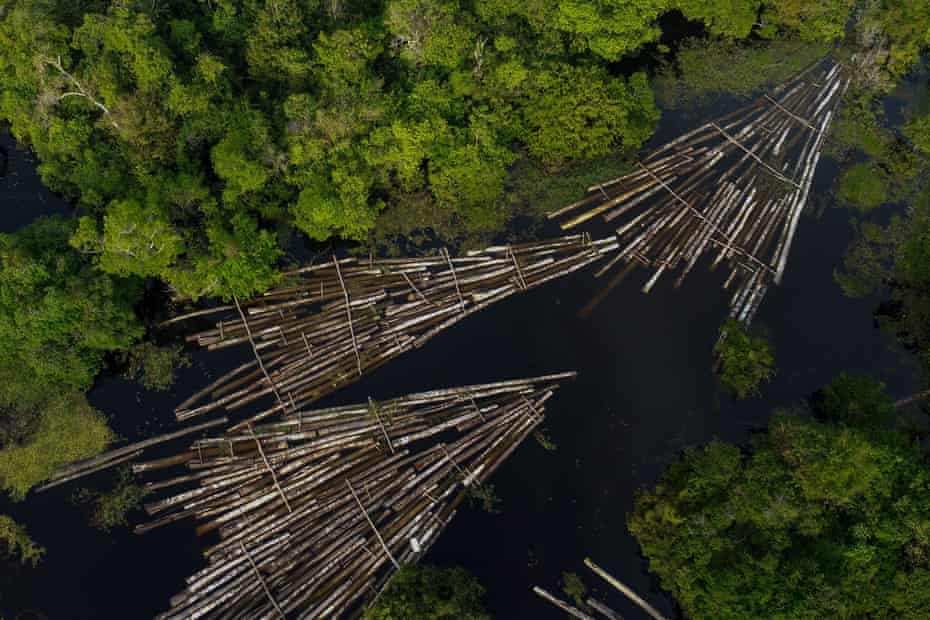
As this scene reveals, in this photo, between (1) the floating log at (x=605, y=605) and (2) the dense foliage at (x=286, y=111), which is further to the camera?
(2) the dense foliage at (x=286, y=111)

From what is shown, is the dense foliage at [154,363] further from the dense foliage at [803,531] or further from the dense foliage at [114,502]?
the dense foliage at [803,531]

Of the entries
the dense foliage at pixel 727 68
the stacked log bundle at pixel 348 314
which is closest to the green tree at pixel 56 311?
the stacked log bundle at pixel 348 314

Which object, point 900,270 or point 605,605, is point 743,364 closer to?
point 900,270


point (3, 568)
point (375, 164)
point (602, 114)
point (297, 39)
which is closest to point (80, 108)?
point (297, 39)

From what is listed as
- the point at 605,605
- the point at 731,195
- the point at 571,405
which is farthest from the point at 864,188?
the point at 605,605

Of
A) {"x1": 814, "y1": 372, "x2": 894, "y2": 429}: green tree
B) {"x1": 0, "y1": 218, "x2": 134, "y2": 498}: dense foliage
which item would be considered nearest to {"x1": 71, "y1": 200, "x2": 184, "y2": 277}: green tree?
{"x1": 0, "y1": 218, "x2": 134, "y2": 498}: dense foliage

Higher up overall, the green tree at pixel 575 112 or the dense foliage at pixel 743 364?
the green tree at pixel 575 112

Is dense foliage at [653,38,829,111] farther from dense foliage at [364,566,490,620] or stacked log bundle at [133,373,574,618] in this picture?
dense foliage at [364,566,490,620]
